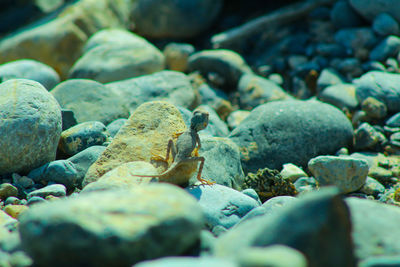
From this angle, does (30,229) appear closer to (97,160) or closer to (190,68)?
(97,160)

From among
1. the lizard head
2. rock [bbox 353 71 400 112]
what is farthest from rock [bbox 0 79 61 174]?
rock [bbox 353 71 400 112]

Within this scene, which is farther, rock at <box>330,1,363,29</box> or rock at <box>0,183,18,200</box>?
rock at <box>330,1,363,29</box>

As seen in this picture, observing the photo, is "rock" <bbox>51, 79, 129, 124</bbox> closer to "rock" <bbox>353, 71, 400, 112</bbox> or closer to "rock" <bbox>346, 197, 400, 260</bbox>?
"rock" <bbox>353, 71, 400, 112</bbox>

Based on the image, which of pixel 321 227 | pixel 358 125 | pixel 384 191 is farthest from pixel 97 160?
pixel 358 125

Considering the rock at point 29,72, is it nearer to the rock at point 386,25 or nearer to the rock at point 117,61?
the rock at point 117,61

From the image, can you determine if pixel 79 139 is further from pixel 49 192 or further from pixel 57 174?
pixel 49 192

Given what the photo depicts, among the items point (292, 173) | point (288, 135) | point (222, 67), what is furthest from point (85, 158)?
point (222, 67)
